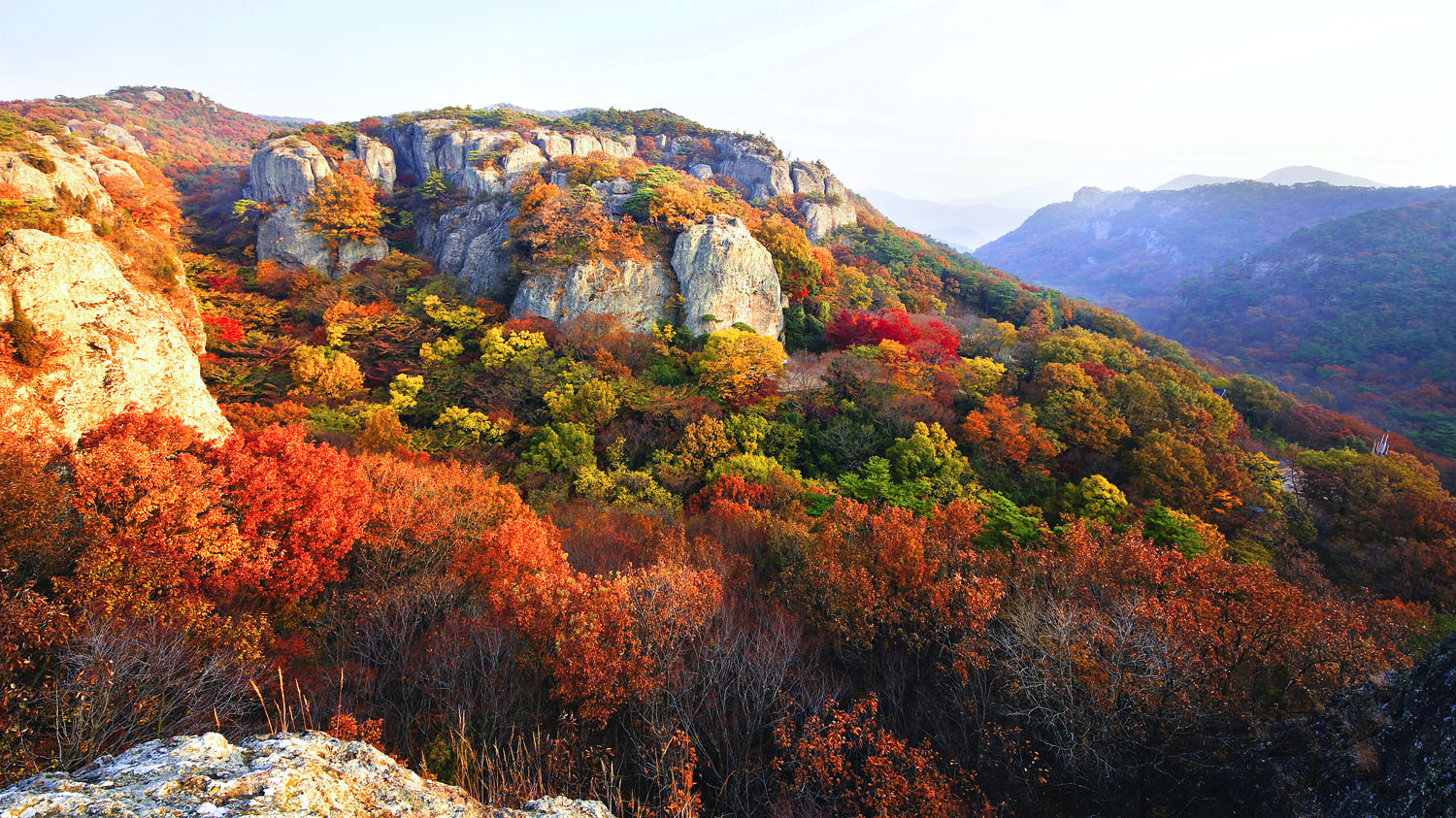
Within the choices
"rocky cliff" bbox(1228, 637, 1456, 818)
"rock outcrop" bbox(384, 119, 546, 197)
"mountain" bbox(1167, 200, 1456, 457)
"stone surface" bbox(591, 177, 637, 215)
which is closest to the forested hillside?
"rocky cliff" bbox(1228, 637, 1456, 818)

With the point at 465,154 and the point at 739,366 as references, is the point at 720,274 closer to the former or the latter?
the point at 739,366

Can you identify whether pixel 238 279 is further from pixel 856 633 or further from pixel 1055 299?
pixel 1055 299

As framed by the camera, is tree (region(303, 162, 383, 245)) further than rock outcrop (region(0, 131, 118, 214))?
Yes

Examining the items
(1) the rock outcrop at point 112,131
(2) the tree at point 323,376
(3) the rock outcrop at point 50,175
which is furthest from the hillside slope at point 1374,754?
(1) the rock outcrop at point 112,131

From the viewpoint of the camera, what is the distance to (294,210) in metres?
35.4

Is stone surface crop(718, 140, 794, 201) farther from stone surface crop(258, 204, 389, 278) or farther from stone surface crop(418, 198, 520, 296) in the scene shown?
stone surface crop(258, 204, 389, 278)

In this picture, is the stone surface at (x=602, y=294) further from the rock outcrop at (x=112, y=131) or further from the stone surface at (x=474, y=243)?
the rock outcrop at (x=112, y=131)

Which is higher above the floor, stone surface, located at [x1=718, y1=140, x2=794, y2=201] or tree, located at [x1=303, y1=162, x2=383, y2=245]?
stone surface, located at [x1=718, y1=140, x2=794, y2=201]

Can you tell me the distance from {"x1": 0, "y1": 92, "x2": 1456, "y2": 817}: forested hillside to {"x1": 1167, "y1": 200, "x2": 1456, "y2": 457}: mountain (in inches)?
649

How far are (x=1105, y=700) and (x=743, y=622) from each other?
581 centimetres

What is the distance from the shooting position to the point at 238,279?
31578 millimetres

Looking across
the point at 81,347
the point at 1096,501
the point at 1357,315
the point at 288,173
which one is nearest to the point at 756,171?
the point at 288,173

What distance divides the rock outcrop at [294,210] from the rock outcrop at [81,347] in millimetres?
25329

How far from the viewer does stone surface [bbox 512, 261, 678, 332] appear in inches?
1131
